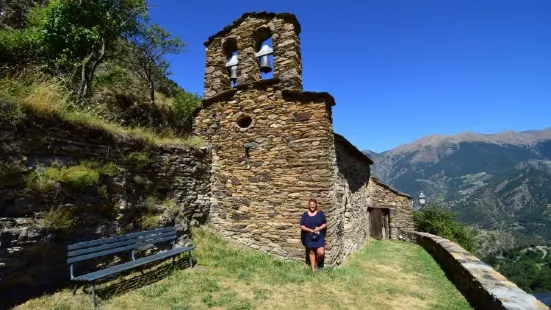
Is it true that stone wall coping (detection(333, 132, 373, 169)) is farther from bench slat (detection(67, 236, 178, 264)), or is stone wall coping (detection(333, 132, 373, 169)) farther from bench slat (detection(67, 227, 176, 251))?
bench slat (detection(67, 236, 178, 264))

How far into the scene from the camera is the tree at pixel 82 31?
356 inches

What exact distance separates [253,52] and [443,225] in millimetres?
14939

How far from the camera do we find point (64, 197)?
5.22 m

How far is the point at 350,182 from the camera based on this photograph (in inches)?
435

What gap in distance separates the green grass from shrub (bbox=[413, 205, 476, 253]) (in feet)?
32.2

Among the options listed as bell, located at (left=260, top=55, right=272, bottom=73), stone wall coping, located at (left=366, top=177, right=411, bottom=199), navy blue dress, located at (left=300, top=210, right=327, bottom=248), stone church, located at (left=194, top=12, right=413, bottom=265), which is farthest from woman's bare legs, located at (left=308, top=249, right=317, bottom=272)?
stone wall coping, located at (left=366, top=177, right=411, bottom=199)

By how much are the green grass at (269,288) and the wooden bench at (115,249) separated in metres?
0.42

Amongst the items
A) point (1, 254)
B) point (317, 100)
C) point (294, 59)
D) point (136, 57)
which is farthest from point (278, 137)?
point (136, 57)

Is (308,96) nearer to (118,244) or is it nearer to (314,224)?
(314,224)

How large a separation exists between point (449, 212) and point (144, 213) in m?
18.0

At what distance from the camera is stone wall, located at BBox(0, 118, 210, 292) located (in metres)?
4.56

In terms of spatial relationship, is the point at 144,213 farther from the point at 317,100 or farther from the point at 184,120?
the point at 184,120

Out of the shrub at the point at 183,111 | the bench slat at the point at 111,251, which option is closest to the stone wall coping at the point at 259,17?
Result: the shrub at the point at 183,111

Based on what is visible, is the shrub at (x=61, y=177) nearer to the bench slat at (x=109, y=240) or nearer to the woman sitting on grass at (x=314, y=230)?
the bench slat at (x=109, y=240)
